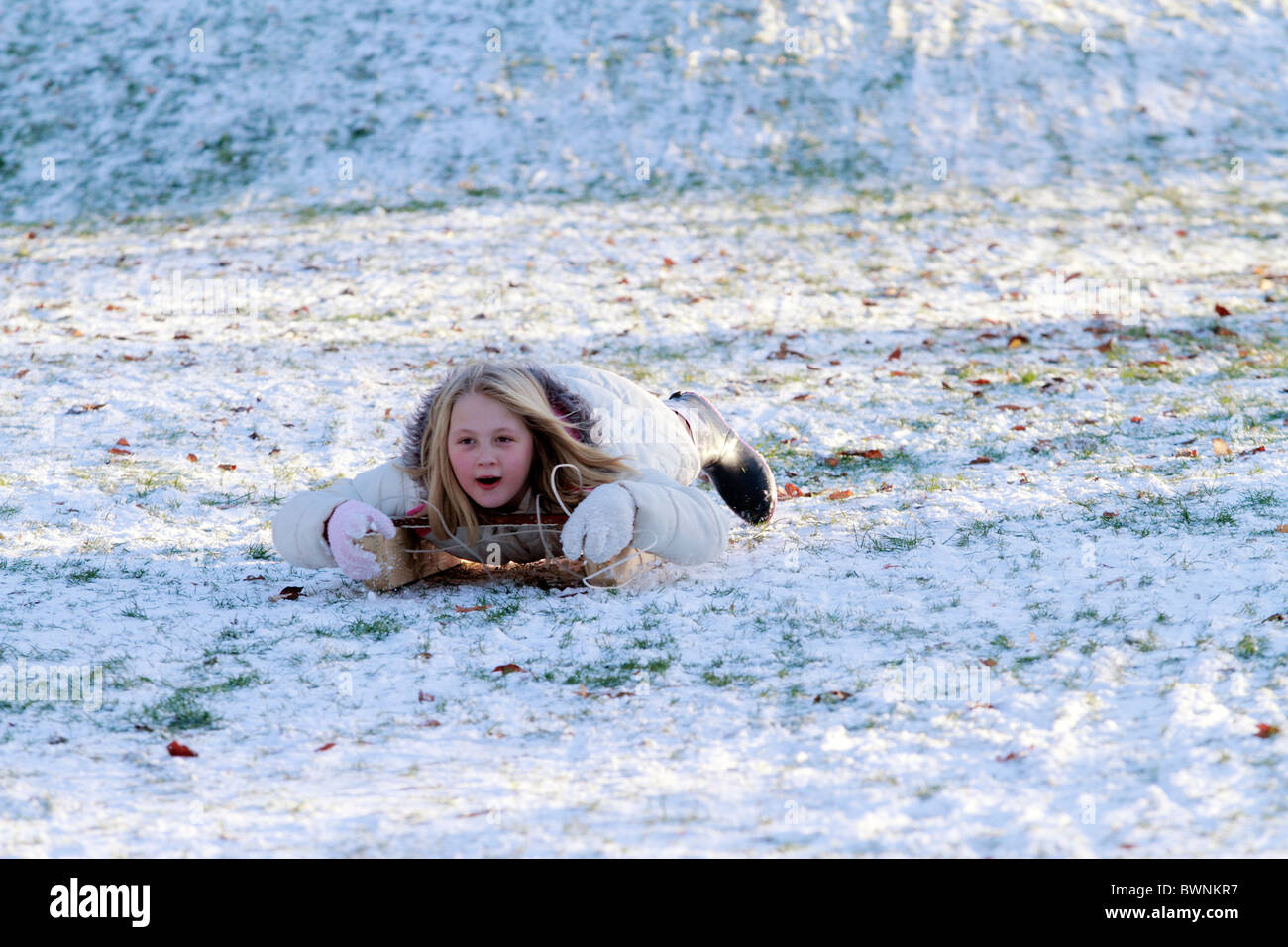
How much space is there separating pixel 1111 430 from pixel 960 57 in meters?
8.83

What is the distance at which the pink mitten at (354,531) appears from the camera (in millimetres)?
3852

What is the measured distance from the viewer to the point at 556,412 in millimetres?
4117

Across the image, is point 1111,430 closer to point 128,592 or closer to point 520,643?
point 520,643

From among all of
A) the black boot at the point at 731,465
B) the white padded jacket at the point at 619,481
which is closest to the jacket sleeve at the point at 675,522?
the white padded jacket at the point at 619,481

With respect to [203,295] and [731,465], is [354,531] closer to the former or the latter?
[731,465]

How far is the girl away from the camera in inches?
151

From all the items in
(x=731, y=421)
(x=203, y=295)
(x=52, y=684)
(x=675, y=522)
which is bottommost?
(x=203, y=295)

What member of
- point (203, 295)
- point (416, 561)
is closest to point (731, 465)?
point (416, 561)

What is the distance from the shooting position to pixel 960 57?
535 inches
